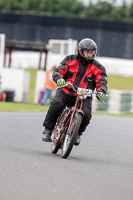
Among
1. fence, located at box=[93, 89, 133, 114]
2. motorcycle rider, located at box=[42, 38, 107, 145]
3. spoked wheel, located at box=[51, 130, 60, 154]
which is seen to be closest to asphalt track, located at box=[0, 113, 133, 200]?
spoked wheel, located at box=[51, 130, 60, 154]

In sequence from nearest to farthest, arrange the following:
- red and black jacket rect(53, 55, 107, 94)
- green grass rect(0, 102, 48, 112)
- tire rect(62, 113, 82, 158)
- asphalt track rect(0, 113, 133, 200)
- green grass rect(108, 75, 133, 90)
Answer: asphalt track rect(0, 113, 133, 200), tire rect(62, 113, 82, 158), red and black jacket rect(53, 55, 107, 94), green grass rect(0, 102, 48, 112), green grass rect(108, 75, 133, 90)

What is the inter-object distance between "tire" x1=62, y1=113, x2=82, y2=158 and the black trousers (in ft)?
0.59

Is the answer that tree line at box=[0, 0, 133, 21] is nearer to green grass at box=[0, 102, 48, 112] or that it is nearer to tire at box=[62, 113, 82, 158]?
green grass at box=[0, 102, 48, 112]

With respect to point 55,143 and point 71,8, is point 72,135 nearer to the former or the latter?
point 55,143

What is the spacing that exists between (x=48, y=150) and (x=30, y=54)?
108 ft

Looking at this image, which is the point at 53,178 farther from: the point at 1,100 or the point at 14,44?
the point at 14,44

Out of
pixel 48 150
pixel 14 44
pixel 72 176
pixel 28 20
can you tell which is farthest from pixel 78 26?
pixel 72 176

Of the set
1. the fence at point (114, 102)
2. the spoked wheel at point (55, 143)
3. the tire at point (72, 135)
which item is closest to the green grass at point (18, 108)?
the fence at point (114, 102)

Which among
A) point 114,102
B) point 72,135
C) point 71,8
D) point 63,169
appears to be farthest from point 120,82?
point 71,8

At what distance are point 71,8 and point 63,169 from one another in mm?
84629

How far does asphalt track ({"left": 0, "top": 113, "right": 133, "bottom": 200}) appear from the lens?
581cm

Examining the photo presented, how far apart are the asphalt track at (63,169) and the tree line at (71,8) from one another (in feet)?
246

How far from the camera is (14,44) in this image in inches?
1109

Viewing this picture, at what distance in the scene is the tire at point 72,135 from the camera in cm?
801
